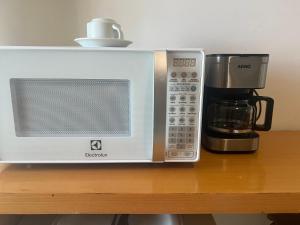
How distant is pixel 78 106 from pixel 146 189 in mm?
224

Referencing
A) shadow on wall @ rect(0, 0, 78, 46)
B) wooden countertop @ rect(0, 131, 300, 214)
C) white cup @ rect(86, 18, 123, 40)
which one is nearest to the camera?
wooden countertop @ rect(0, 131, 300, 214)

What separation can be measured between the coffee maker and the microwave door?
0.63 feet

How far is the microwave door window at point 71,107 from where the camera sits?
0.54m

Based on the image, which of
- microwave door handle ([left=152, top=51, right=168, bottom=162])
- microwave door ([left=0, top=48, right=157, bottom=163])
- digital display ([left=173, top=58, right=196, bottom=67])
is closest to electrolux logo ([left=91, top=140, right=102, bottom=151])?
microwave door ([left=0, top=48, right=157, bottom=163])

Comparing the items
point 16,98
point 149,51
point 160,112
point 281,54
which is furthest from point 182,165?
point 281,54

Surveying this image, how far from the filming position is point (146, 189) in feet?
1.60

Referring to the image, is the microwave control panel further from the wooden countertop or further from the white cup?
the white cup

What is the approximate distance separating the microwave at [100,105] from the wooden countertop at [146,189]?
0.03 m

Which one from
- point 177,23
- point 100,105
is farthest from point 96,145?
point 177,23

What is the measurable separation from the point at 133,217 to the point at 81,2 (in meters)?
0.67

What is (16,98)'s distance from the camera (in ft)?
1.74

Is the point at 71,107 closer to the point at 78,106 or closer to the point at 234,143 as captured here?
the point at 78,106

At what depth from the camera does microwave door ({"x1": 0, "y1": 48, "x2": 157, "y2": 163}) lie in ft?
1.68

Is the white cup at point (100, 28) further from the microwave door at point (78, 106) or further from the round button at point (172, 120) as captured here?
the round button at point (172, 120)
